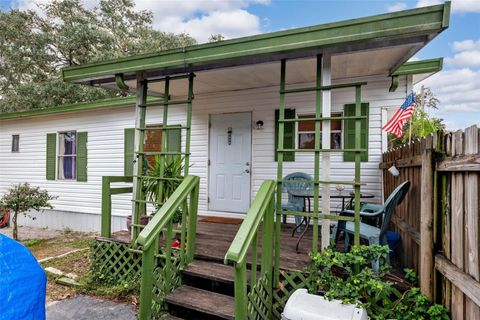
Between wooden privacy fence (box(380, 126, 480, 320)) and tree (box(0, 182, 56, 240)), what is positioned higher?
wooden privacy fence (box(380, 126, 480, 320))

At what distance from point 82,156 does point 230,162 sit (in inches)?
164

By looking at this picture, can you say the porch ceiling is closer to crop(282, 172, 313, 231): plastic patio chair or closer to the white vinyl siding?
the white vinyl siding

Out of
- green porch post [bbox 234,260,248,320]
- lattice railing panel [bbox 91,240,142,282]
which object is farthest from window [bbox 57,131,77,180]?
green porch post [bbox 234,260,248,320]

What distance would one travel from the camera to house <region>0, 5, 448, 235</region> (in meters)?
2.80

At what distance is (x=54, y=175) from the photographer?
26.0 feet

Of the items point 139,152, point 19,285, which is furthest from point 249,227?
point 139,152

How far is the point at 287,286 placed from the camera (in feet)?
8.97

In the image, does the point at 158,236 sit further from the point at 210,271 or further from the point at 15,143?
the point at 15,143

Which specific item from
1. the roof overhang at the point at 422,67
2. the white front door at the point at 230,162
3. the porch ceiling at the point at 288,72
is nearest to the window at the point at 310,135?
the porch ceiling at the point at 288,72

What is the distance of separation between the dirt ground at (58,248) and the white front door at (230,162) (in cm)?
240

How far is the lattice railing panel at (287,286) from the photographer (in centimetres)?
261

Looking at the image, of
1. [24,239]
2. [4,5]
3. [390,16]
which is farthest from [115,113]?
[4,5]

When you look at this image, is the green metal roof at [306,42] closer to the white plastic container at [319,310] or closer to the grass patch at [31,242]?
the white plastic container at [319,310]

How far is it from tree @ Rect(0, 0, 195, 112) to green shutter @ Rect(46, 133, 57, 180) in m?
5.62
